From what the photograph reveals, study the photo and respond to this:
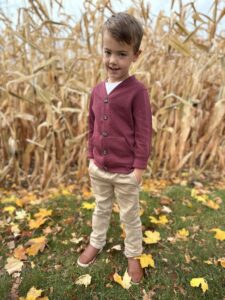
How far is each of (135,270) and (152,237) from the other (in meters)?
0.38

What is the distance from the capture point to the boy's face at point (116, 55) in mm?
1617

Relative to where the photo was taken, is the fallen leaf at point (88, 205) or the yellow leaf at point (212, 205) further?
the yellow leaf at point (212, 205)

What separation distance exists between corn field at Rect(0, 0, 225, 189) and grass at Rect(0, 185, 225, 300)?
61 cm

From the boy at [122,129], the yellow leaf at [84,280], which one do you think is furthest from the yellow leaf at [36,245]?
the boy at [122,129]

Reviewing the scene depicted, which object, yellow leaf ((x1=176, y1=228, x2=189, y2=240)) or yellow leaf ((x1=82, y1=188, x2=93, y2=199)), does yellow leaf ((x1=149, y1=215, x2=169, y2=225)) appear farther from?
yellow leaf ((x1=82, y1=188, x2=93, y2=199))

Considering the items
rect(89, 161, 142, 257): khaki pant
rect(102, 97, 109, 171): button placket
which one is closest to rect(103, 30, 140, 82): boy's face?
rect(102, 97, 109, 171): button placket

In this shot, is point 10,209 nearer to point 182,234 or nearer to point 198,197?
point 182,234

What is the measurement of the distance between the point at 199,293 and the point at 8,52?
8.90 feet

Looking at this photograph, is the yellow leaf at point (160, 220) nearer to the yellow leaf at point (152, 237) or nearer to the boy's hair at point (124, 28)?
the yellow leaf at point (152, 237)

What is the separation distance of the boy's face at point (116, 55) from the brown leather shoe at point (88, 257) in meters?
1.14

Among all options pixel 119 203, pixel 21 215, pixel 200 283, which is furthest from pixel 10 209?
pixel 200 283

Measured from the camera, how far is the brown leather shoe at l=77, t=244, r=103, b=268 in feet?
6.91

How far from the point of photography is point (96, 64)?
3.15 m

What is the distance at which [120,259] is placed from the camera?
7.14 ft
